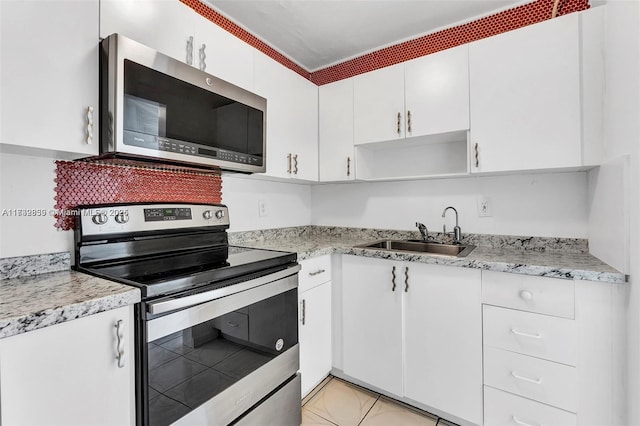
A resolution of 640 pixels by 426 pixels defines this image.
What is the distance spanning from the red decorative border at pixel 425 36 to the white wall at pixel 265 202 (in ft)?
3.22

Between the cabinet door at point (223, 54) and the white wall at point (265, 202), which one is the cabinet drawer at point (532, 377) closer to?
the white wall at point (265, 202)

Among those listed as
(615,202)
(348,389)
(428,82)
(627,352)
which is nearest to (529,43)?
(428,82)

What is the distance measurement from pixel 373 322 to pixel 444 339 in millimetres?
411

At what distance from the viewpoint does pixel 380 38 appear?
2166 millimetres

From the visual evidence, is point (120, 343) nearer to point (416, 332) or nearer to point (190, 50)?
point (190, 50)

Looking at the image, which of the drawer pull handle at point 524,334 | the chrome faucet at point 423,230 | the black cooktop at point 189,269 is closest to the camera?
the black cooktop at point 189,269

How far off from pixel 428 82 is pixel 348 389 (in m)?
2.02

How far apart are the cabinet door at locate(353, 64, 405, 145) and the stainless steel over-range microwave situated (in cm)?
81

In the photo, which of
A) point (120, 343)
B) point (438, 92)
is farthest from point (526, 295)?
point (120, 343)

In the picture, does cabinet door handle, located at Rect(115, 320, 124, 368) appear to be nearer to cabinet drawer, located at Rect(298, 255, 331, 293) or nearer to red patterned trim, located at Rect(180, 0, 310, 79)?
cabinet drawer, located at Rect(298, 255, 331, 293)

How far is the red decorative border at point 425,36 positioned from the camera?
5.78ft

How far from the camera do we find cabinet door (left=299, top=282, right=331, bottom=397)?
5.67 feet

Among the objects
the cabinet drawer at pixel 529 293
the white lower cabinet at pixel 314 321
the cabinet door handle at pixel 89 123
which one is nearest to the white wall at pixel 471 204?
the cabinet drawer at pixel 529 293

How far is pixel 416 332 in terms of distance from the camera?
5.51ft
